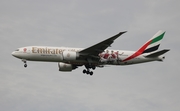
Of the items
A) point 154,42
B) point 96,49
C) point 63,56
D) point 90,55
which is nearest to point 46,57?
point 63,56

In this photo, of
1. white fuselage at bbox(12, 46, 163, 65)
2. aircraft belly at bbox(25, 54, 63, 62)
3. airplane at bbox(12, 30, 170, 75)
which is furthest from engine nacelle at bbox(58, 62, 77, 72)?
aircraft belly at bbox(25, 54, 63, 62)

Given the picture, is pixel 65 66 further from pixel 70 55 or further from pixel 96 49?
pixel 96 49

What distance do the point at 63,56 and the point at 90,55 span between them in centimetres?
346

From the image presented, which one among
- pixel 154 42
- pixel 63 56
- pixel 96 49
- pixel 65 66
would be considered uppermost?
pixel 154 42

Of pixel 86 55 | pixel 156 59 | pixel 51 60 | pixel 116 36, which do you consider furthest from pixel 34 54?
pixel 156 59

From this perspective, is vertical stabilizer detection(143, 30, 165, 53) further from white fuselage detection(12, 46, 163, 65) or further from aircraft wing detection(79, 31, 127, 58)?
aircraft wing detection(79, 31, 127, 58)

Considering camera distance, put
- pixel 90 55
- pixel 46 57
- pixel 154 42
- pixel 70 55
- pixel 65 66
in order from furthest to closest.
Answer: pixel 154 42 < pixel 65 66 < pixel 90 55 < pixel 46 57 < pixel 70 55

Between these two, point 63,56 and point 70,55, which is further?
point 70,55

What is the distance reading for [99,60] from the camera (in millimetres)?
49906

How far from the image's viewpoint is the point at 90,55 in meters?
49.2

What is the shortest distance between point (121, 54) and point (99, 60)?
9.65 ft

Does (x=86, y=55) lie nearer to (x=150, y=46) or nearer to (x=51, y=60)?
(x=51, y=60)

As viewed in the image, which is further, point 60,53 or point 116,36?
point 60,53

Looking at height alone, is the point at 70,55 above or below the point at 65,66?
above
